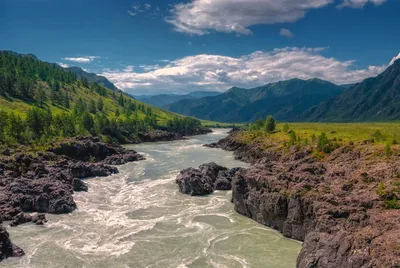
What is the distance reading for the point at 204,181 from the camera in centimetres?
7762

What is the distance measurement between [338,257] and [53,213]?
4975 cm

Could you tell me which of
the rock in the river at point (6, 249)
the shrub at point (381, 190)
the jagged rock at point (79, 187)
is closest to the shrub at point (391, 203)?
the shrub at point (381, 190)

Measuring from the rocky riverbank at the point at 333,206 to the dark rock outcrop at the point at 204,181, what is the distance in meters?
11.5

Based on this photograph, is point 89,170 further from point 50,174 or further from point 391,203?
point 391,203

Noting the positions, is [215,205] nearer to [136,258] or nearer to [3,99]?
[136,258]

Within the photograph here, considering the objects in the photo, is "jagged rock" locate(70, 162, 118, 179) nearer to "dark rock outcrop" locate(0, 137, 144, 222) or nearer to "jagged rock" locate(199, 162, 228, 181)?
"dark rock outcrop" locate(0, 137, 144, 222)

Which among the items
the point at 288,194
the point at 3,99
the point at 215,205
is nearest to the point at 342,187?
the point at 288,194

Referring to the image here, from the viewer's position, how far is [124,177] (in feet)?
311

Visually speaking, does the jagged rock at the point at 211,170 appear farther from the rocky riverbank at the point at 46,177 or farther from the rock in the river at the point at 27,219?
the rock in the river at the point at 27,219

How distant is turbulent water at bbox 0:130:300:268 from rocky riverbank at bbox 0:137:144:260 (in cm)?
265

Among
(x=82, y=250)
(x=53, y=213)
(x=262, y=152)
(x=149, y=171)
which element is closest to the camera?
(x=82, y=250)

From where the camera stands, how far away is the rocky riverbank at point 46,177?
56.7m

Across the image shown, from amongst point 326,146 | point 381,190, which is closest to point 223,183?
point 326,146

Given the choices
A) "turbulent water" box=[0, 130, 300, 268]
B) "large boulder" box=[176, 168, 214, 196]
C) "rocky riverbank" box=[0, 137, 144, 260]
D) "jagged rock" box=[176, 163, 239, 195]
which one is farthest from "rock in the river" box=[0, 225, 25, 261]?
"jagged rock" box=[176, 163, 239, 195]
